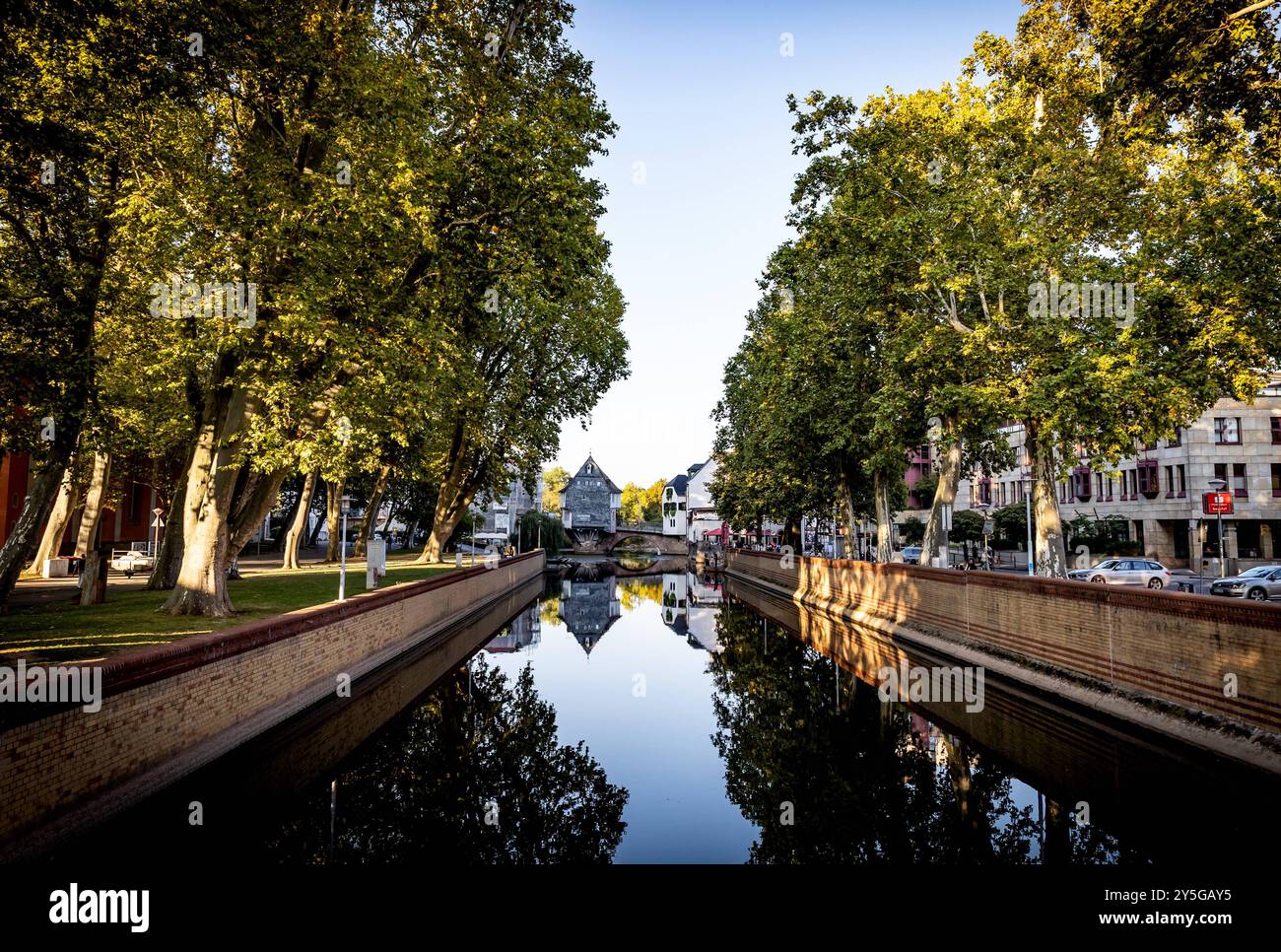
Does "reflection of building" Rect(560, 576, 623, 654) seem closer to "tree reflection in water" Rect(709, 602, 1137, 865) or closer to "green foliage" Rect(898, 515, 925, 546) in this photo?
"tree reflection in water" Rect(709, 602, 1137, 865)

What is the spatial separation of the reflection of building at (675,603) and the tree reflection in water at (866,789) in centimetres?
1436

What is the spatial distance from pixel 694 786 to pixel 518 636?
16.9m

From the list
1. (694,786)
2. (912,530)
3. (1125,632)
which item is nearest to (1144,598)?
(1125,632)

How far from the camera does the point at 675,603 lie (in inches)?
1602

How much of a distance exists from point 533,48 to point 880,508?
21717 millimetres

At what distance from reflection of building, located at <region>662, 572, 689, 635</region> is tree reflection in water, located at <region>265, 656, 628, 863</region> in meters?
16.8

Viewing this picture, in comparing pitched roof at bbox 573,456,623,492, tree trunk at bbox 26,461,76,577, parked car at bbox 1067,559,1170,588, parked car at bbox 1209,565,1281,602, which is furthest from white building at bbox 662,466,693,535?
tree trunk at bbox 26,461,76,577

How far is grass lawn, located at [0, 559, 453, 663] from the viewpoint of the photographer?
418 inches

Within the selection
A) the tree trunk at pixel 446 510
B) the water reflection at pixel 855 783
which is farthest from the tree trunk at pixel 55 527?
the water reflection at pixel 855 783

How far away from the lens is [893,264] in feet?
66.7

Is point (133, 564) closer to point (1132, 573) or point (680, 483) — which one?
point (1132, 573)

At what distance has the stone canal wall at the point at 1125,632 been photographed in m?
9.34
